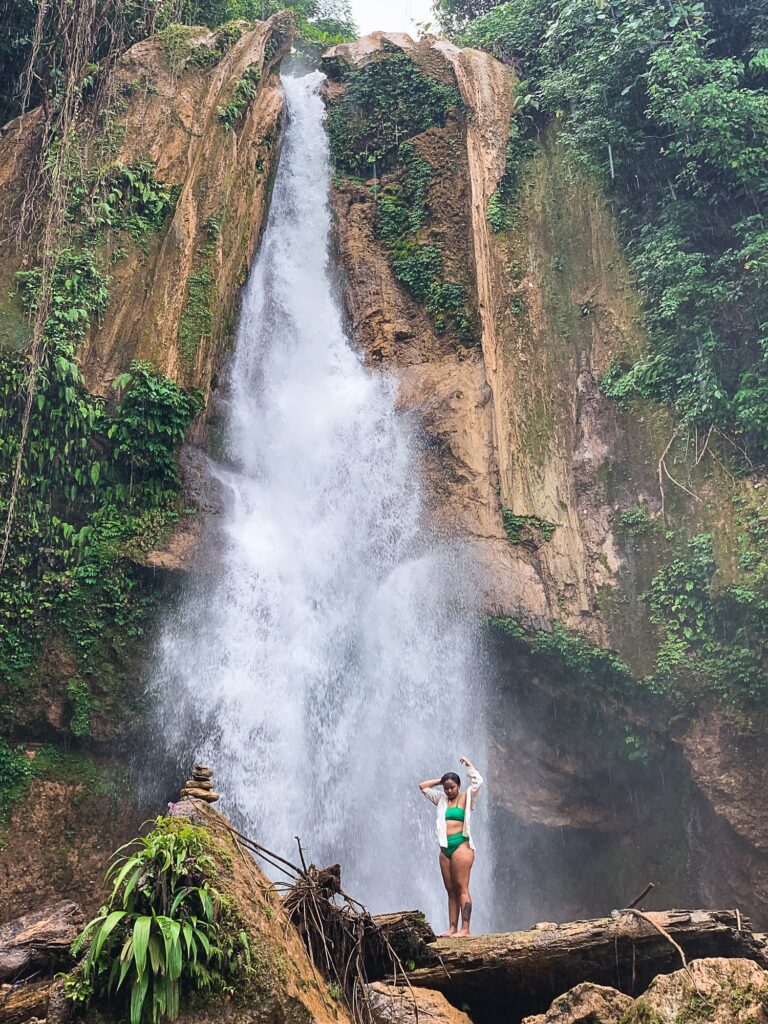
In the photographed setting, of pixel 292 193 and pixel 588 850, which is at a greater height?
pixel 292 193

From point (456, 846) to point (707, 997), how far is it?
10.0ft

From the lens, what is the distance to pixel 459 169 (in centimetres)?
1566

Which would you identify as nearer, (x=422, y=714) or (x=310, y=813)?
(x=310, y=813)

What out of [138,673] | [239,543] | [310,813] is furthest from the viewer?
[239,543]

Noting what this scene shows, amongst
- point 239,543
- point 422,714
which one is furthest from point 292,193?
point 422,714

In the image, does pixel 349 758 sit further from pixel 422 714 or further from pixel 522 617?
pixel 522 617

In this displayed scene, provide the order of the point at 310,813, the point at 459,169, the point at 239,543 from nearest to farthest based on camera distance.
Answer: the point at 310,813 < the point at 239,543 < the point at 459,169

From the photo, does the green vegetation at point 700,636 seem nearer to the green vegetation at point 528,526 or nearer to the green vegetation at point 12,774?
the green vegetation at point 528,526

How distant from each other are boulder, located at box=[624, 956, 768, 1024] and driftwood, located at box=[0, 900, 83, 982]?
3722 mm

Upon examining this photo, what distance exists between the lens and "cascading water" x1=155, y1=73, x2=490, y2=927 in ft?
35.0

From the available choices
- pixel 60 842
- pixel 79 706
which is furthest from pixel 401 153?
pixel 60 842

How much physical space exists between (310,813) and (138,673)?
3.15 m

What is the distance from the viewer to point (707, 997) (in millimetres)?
3734

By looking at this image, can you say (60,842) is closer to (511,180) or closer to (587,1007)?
(587,1007)
